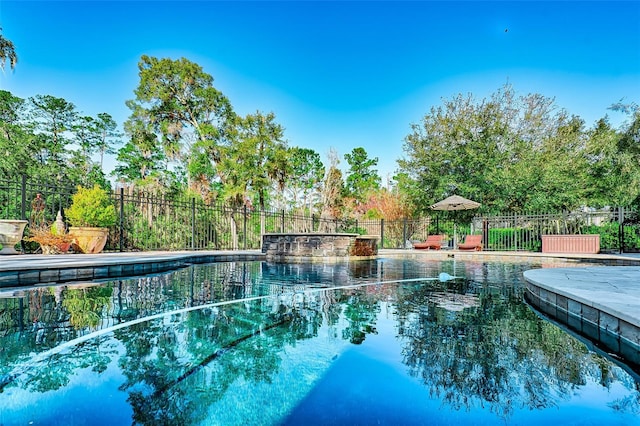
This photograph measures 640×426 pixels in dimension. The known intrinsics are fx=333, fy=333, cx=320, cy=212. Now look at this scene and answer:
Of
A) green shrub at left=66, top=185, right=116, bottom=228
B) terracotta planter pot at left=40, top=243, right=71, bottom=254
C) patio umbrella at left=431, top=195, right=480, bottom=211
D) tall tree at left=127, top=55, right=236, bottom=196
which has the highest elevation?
tall tree at left=127, top=55, right=236, bottom=196

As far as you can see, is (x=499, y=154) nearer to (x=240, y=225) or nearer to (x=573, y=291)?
(x=240, y=225)

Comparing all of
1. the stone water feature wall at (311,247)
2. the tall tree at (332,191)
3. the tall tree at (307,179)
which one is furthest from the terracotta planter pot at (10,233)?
the tall tree at (332,191)

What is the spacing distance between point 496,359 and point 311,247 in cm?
779

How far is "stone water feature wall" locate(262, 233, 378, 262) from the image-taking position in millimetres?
9703

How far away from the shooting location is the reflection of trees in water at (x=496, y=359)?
1657mm

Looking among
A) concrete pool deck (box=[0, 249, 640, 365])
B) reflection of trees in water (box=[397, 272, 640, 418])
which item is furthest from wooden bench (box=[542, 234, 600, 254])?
reflection of trees in water (box=[397, 272, 640, 418])

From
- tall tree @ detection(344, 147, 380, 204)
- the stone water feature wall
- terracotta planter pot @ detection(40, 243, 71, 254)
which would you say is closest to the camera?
terracotta planter pot @ detection(40, 243, 71, 254)

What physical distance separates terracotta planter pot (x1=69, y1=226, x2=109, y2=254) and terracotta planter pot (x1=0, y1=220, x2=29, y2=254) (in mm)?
1027

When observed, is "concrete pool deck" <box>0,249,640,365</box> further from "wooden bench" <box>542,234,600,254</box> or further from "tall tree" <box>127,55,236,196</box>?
"tall tree" <box>127,55,236,196</box>

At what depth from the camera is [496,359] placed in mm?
2076

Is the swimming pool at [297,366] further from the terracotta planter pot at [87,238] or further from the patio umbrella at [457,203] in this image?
the patio umbrella at [457,203]

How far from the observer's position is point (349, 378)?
6.09ft

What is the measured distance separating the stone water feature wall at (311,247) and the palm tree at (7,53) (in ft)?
24.4

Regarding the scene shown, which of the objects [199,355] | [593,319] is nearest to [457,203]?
[593,319]
